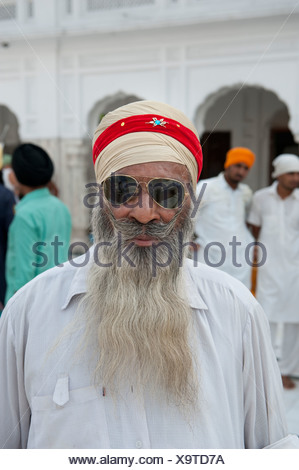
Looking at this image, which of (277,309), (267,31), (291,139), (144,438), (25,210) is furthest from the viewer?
(291,139)

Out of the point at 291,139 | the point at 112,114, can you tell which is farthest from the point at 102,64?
the point at 112,114

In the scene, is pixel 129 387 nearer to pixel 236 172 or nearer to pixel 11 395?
pixel 11 395

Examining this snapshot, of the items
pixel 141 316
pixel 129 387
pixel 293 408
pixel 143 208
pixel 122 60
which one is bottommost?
pixel 293 408

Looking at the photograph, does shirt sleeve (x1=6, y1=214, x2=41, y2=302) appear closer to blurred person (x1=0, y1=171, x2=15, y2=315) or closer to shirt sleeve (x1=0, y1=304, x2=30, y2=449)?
blurred person (x1=0, y1=171, x2=15, y2=315)

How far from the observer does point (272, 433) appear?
119 centimetres

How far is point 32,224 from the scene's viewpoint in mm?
2873

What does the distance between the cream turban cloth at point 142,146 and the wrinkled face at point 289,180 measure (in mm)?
3044

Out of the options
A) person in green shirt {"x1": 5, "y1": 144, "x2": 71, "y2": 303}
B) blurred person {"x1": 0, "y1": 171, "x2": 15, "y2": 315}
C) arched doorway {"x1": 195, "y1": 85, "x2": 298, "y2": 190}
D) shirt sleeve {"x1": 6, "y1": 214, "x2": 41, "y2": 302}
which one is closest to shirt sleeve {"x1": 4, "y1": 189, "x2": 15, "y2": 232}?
blurred person {"x1": 0, "y1": 171, "x2": 15, "y2": 315}

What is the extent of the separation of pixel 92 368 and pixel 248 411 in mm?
398

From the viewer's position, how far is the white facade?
6.89 metres

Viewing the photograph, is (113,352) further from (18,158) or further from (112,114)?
(18,158)

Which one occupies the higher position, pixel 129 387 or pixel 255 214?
pixel 255 214

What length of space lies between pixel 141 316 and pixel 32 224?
180 cm

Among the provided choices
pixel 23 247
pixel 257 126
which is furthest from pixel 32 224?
pixel 257 126
